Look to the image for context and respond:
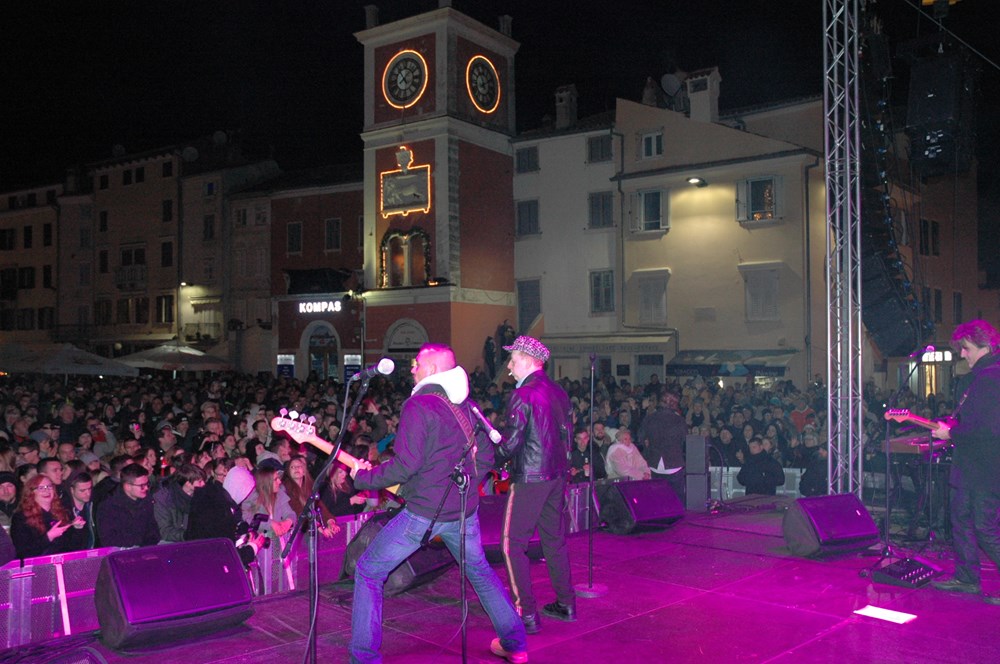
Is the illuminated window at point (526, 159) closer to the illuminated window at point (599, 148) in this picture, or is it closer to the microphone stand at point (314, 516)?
the illuminated window at point (599, 148)

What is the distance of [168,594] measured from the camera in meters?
5.50

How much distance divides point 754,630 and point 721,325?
21706mm

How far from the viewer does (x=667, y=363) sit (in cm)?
2761

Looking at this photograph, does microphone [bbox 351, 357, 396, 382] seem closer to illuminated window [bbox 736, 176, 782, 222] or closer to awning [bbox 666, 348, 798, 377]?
awning [bbox 666, 348, 798, 377]

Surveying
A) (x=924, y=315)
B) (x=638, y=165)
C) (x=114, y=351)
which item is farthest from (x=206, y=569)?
(x=114, y=351)

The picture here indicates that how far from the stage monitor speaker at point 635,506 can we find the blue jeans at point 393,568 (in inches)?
156

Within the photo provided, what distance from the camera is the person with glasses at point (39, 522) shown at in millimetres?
6562

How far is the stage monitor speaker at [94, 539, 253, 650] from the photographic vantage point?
5.35 metres

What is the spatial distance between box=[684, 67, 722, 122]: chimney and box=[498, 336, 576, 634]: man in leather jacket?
2385 centimetres

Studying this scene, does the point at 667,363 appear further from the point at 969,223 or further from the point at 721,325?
the point at 969,223

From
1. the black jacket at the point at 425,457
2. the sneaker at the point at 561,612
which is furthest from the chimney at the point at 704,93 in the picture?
the black jacket at the point at 425,457

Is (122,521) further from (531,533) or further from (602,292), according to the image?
(602,292)

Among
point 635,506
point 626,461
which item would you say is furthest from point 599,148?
point 635,506

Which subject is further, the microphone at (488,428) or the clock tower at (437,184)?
the clock tower at (437,184)
